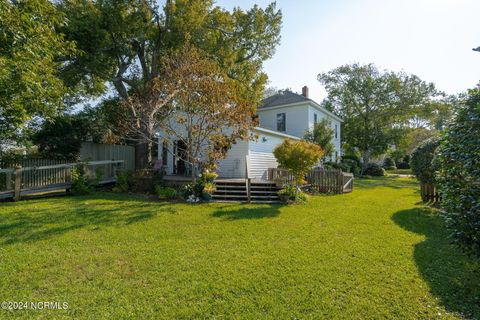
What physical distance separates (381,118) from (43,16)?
3248 cm

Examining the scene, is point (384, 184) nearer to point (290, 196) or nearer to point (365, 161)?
point (365, 161)

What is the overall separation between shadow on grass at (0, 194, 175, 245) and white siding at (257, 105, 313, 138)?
1457 centimetres

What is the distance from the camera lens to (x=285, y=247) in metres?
5.02

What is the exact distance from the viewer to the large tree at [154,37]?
12.9m

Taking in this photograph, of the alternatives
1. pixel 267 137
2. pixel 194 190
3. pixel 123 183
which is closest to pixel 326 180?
pixel 267 137

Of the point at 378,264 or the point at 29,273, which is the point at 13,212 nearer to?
the point at 29,273

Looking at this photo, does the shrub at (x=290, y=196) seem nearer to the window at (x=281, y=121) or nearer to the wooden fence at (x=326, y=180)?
the wooden fence at (x=326, y=180)

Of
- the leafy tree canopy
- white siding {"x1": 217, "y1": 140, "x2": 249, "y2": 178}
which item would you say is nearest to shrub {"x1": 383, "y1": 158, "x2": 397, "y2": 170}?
the leafy tree canopy

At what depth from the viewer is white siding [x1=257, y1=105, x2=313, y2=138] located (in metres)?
20.5

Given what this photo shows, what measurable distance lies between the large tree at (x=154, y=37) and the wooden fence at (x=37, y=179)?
13.1 ft

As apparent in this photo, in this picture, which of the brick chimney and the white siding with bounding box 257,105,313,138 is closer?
the white siding with bounding box 257,105,313,138

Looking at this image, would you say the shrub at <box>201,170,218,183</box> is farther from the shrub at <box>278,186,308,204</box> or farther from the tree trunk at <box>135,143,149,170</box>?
the tree trunk at <box>135,143,149,170</box>

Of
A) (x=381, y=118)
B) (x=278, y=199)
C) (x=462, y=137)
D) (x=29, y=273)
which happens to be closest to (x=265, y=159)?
(x=278, y=199)

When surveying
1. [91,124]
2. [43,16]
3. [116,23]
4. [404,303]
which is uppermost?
[116,23]
